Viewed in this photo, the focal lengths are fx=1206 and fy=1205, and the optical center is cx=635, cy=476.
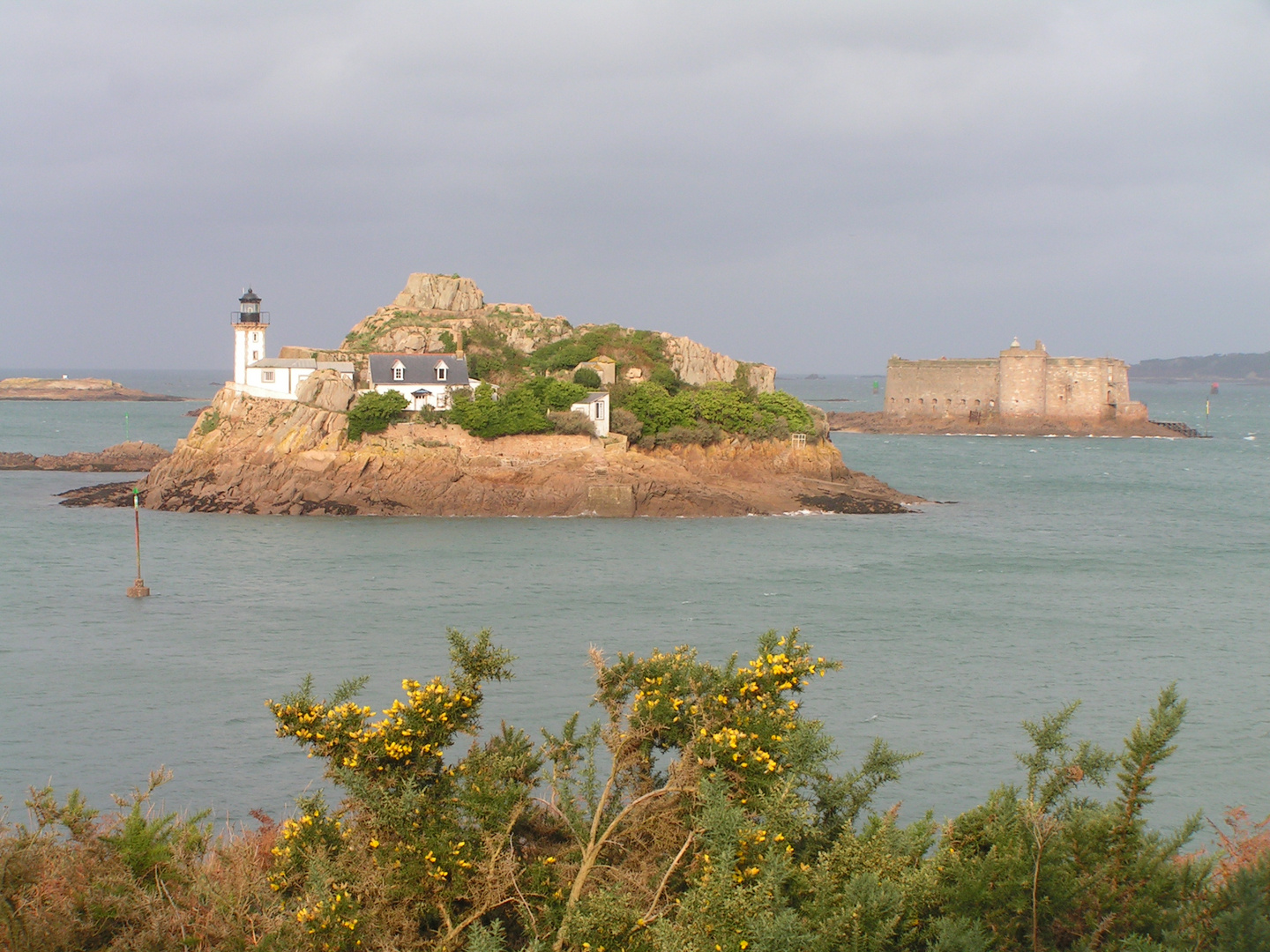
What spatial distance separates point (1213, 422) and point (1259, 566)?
294 ft

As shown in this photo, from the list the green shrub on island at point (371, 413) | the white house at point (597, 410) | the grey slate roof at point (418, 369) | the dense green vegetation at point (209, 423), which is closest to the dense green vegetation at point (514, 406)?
the white house at point (597, 410)

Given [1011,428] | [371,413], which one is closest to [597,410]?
[371,413]

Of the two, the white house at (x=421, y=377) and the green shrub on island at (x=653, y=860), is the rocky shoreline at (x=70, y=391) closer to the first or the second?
the white house at (x=421, y=377)

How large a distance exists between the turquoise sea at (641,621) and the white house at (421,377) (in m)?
6.95

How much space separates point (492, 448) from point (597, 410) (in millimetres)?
4631

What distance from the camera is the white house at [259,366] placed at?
47.7 metres

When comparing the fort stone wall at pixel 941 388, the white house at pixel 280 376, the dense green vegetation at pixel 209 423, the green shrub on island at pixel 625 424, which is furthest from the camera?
the fort stone wall at pixel 941 388

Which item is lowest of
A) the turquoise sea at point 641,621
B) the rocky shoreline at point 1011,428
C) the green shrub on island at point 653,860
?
the turquoise sea at point 641,621

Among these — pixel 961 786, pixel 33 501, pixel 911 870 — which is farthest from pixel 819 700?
pixel 33 501

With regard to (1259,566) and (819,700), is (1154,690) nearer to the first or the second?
(819,700)

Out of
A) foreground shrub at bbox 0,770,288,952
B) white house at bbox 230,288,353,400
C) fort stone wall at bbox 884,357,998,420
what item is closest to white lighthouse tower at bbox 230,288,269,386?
white house at bbox 230,288,353,400

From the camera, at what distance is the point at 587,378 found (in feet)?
164

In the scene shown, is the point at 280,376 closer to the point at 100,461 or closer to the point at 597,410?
the point at 597,410

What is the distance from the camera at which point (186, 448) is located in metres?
46.8
